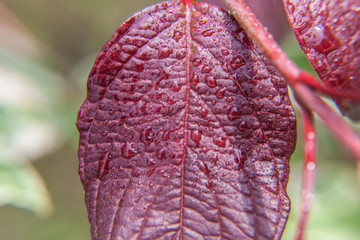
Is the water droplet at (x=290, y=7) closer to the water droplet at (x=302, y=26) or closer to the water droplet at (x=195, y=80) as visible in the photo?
the water droplet at (x=302, y=26)

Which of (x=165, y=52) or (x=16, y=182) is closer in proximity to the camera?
(x=165, y=52)

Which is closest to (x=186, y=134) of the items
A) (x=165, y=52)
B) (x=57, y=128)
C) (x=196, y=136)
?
(x=196, y=136)

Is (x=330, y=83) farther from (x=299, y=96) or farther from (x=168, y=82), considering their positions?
(x=168, y=82)

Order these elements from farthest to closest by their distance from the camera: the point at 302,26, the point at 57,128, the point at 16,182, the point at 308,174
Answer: the point at 57,128
the point at 16,182
the point at 302,26
the point at 308,174

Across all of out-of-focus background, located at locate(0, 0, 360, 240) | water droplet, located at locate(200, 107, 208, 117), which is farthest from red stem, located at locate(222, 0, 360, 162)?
out-of-focus background, located at locate(0, 0, 360, 240)

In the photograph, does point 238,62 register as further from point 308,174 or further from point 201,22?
point 308,174

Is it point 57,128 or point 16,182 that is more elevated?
point 57,128

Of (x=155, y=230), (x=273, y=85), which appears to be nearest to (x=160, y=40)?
(x=273, y=85)

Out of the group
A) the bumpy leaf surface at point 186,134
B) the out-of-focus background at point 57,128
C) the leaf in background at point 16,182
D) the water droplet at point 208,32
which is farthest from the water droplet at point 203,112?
the leaf in background at point 16,182
